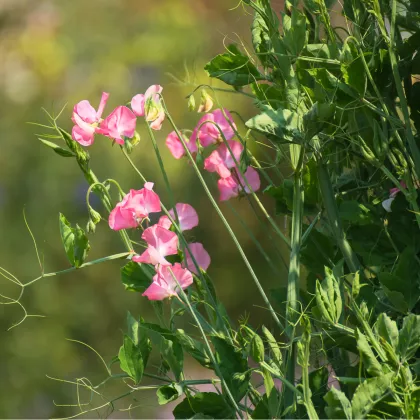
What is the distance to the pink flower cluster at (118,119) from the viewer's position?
2.89 feet

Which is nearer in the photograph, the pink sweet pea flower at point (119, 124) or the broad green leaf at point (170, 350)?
the broad green leaf at point (170, 350)

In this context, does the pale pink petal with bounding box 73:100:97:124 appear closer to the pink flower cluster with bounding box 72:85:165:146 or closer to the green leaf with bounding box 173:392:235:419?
the pink flower cluster with bounding box 72:85:165:146

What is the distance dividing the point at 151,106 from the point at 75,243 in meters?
0.16

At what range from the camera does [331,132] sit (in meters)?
0.85

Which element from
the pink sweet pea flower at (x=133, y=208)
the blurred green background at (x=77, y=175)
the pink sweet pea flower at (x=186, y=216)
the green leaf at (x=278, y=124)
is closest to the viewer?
the green leaf at (x=278, y=124)

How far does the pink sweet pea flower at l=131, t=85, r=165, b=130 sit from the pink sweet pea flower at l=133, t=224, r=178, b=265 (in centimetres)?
11

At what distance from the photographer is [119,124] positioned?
0.89 meters

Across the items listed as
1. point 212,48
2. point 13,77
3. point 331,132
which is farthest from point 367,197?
point 13,77

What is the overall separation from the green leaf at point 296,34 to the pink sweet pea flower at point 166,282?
0.22 metres

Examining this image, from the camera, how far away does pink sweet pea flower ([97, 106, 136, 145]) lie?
881mm

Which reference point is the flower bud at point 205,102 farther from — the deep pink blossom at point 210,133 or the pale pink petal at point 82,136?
the pale pink petal at point 82,136

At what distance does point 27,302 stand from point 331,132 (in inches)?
48.8

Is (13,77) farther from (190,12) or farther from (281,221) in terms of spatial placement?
(281,221)

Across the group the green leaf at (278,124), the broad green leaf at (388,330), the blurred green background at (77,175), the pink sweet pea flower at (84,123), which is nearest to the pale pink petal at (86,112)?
the pink sweet pea flower at (84,123)
